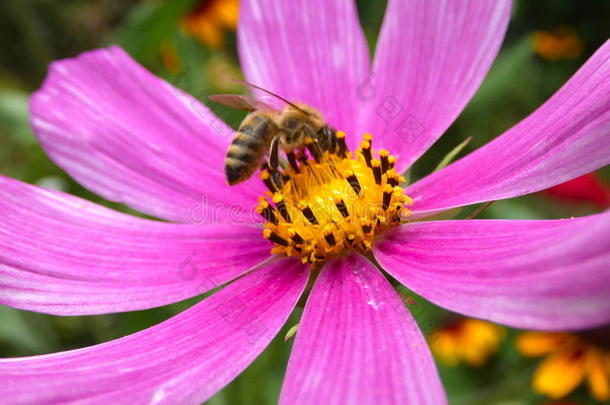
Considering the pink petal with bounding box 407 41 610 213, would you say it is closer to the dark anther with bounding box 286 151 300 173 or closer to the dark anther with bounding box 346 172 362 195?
the dark anther with bounding box 346 172 362 195

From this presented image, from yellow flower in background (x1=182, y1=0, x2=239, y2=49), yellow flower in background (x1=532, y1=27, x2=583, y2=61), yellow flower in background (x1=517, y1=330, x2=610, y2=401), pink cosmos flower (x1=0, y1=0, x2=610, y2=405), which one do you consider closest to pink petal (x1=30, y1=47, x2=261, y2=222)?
pink cosmos flower (x1=0, y1=0, x2=610, y2=405)

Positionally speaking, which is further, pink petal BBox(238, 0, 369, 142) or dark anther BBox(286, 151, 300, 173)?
pink petal BBox(238, 0, 369, 142)

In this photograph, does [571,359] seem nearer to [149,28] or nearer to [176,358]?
[176,358]

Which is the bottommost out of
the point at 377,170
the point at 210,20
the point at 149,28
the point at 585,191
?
the point at 585,191

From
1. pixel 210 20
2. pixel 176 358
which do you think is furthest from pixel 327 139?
pixel 210 20

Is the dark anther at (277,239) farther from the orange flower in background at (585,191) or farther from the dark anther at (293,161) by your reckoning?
the orange flower in background at (585,191)

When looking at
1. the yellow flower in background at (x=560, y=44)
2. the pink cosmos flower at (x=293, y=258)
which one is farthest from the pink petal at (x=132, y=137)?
the yellow flower in background at (x=560, y=44)
